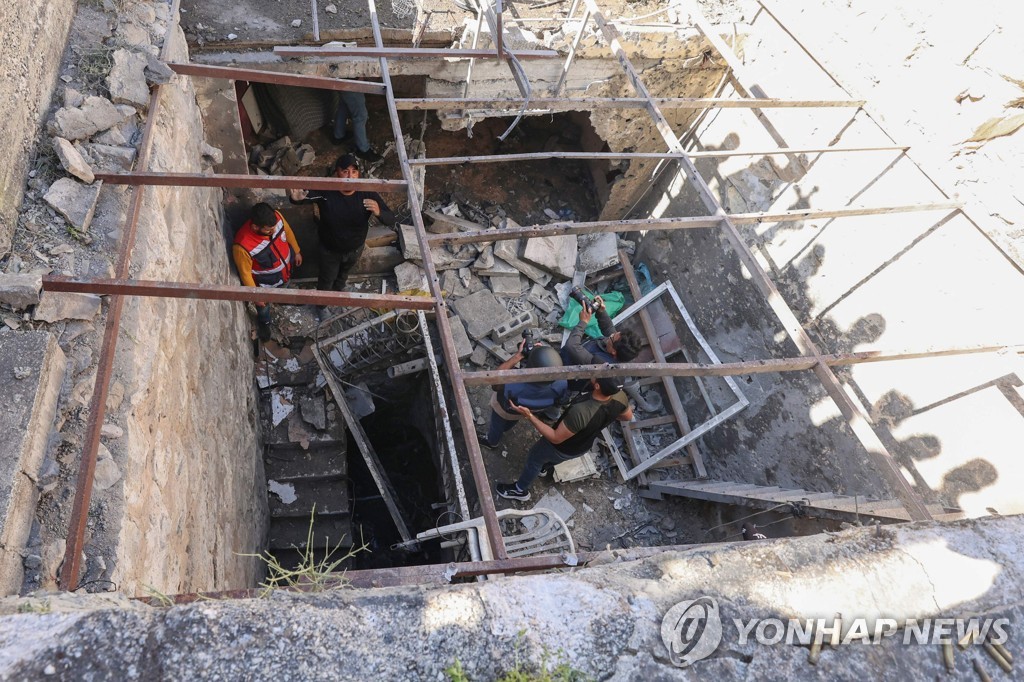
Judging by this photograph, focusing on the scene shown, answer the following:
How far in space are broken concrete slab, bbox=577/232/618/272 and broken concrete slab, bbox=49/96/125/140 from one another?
5.00 metres

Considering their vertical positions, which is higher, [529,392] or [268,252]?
[268,252]

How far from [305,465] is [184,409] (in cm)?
220

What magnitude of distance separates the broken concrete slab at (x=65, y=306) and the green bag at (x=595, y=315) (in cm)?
457

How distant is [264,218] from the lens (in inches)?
174

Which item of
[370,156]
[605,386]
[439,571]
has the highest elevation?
[370,156]

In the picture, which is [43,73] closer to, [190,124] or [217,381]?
[190,124]

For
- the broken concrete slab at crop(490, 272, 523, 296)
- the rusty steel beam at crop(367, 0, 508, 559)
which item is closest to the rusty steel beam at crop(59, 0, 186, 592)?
the rusty steel beam at crop(367, 0, 508, 559)

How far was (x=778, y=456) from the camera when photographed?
5.24 m

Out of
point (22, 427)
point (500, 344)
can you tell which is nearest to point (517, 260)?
point (500, 344)

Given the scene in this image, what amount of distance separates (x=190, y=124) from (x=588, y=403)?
3.38 metres

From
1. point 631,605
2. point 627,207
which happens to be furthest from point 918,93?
point 631,605

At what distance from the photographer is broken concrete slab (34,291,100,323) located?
2.39 m

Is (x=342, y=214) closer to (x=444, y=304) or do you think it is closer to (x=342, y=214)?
Result: (x=342, y=214)

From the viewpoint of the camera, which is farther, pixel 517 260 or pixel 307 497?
pixel 517 260
